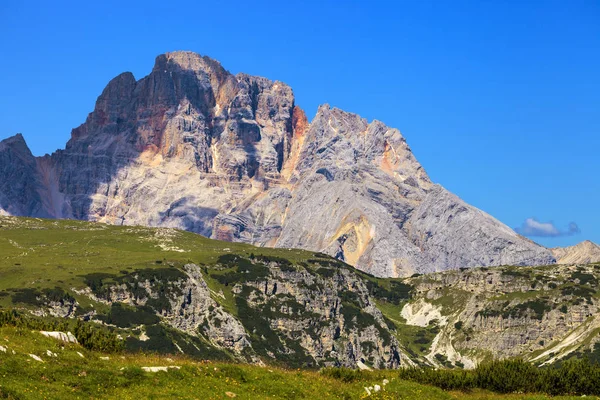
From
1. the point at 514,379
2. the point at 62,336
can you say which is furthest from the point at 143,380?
the point at 514,379

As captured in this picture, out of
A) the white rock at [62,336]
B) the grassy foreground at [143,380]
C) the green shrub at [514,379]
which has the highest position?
the green shrub at [514,379]

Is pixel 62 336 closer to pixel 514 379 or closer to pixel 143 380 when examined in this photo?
pixel 143 380

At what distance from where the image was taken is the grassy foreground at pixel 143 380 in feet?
167

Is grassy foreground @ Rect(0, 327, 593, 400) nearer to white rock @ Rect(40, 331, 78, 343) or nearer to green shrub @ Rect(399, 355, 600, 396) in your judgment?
white rock @ Rect(40, 331, 78, 343)

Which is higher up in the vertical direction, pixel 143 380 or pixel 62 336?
pixel 62 336

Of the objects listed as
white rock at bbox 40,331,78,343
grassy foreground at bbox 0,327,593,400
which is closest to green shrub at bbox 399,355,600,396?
grassy foreground at bbox 0,327,593,400

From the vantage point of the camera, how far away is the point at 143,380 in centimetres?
5384

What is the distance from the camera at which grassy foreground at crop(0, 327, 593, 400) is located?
2002 inches

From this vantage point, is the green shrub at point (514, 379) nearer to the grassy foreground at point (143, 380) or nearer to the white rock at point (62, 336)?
the grassy foreground at point (143, 380)

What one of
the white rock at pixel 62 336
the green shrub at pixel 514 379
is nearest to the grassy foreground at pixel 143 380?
the white rock at pixel 62 336

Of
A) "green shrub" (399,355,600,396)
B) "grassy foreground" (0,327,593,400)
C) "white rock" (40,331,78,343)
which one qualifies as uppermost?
"green shrub" (399,355,600,396)

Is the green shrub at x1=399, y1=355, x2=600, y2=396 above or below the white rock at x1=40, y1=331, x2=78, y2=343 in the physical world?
above

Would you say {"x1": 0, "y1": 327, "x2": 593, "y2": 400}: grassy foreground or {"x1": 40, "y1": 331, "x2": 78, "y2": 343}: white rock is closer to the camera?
{"x1": 0, "y1": 327, "x2": 593, "y2": 400}: grassy foreground

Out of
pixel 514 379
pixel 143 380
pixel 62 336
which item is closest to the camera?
pixel 143 380
